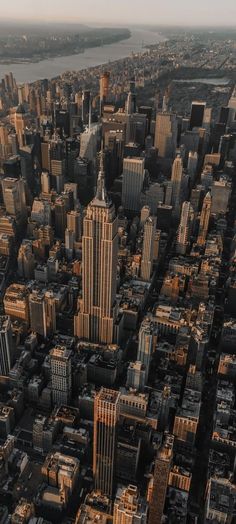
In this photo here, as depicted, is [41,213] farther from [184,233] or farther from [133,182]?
[184,233]

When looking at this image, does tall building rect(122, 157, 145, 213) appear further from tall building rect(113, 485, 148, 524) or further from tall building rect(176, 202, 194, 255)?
tall building rect(113, 485, 148, 524)

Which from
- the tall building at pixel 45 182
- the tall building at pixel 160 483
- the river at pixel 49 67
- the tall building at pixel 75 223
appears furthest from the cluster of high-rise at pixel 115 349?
the river at pixel 49 67

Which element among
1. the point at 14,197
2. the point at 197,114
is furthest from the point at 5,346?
the point at 197,114

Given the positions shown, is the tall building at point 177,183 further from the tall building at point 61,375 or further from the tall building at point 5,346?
the tall building at point 61,375

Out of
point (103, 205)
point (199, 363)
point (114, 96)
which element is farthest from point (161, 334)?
point (114, 96)

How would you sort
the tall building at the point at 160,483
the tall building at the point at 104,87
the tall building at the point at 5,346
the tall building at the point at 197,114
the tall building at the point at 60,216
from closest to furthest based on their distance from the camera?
the tall building at the point at 160,483 < the tall building at the point at 5,346 < the tall building at the point at 60,216 < the tall building at the point at 197,114 < the tall building at the point at 104,87

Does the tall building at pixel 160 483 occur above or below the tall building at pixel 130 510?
below

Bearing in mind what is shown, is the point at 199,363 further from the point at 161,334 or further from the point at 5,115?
the point at 5,115
